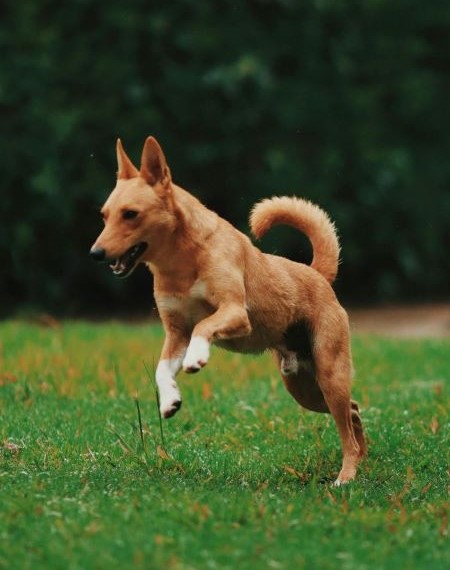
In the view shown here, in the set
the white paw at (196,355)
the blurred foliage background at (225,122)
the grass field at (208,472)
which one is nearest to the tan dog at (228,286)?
the white paw at (196,355)

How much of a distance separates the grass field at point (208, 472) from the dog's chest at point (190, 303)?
1.84 feet

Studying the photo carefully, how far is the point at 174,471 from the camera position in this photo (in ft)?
20.4

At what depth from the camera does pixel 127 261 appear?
577 centimetres

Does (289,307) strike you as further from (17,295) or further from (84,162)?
(17,295)

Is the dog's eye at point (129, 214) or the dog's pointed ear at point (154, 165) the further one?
the dog's pointed ear at point (154, 165)

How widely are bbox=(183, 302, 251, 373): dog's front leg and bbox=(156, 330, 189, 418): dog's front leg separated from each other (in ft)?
0.85

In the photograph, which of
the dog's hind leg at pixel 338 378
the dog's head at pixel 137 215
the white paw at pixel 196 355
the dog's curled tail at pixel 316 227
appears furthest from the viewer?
the dog's curled tail at pixel 316 227

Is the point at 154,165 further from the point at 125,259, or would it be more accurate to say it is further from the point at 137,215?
the point at 125,259

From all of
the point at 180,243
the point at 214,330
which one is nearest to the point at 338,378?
the point at 214,330

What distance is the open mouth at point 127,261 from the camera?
571 centimetres

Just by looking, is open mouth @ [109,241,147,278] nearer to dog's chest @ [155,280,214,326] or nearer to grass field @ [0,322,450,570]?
dog's chest @ [155,280,214,326]

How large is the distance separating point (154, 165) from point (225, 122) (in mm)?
9480

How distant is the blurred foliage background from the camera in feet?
47.9

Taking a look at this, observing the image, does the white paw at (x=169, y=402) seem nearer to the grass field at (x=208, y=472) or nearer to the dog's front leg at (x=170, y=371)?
the dog's front leg at (x=170, y=371)
